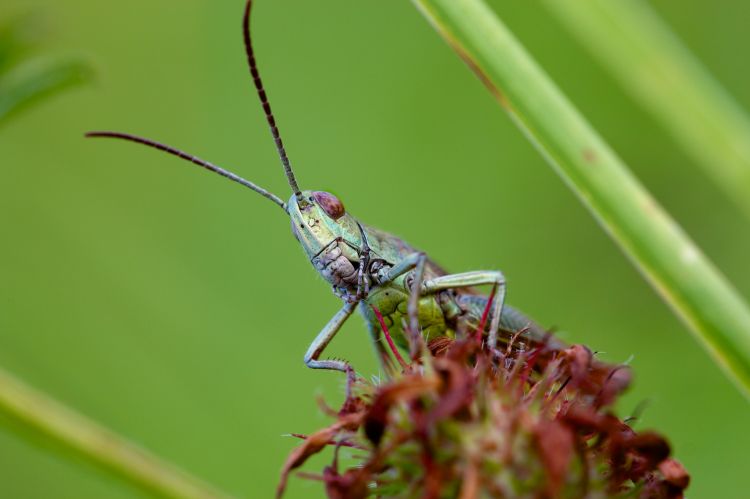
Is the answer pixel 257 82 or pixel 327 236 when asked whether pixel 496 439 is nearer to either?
pixel 257 82

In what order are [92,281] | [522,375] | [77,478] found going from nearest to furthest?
[522,375]
[77,478]
[92,281]

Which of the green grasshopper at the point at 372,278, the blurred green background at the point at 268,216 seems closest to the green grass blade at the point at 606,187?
the green grasshopper at the point at 372,278

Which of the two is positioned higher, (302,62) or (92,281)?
(302,62)

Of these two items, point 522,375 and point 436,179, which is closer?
point 522,375

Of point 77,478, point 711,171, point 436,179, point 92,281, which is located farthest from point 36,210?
point 711,171

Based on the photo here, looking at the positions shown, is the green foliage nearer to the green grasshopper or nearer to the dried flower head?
the green grasshopper

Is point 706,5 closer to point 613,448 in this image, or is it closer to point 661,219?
point 661,219

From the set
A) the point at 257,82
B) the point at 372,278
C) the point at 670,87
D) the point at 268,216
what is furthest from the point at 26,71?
the point at 268,216

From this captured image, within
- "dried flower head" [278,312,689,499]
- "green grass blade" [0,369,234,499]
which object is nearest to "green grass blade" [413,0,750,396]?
"dried flower head" [278,312,689,499]
